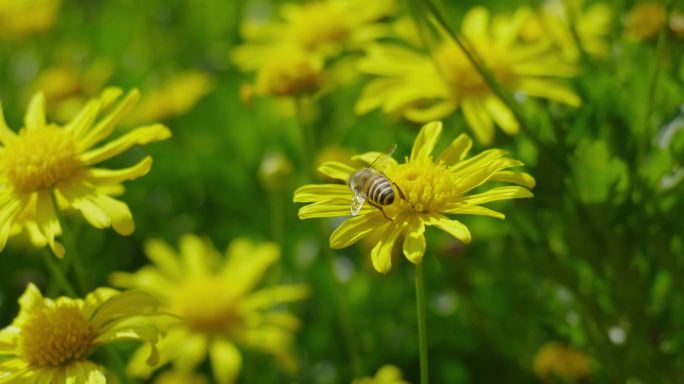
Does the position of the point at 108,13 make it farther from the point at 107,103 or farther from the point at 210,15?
the point at 107,103

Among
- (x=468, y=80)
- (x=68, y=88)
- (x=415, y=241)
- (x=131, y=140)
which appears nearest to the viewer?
(x=415, y=241)

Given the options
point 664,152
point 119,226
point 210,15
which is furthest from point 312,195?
point 210,15

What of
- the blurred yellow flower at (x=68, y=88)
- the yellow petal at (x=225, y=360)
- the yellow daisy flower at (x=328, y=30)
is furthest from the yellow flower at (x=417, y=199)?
the blurred yellow flower at (x=68, y=88)

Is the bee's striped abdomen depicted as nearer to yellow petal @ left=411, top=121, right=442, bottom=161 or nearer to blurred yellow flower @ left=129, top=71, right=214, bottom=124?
yellow petal @ left=411, top=121, right=442, bottom=161

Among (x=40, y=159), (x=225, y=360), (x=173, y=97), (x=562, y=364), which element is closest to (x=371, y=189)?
(x=40, y=159)

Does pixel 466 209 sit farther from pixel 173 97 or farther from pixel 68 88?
pixel 68 88

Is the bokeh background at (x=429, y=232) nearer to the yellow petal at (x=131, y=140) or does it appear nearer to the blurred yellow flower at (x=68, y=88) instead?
the blurred yellow flower at (x=68, y=88)
